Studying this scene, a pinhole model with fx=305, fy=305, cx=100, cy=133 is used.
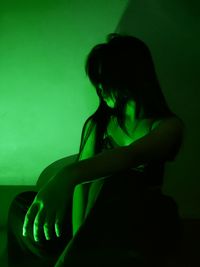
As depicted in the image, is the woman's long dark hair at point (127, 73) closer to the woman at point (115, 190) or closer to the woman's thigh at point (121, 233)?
the woman at point (115, 190)

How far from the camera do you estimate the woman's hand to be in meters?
0.46

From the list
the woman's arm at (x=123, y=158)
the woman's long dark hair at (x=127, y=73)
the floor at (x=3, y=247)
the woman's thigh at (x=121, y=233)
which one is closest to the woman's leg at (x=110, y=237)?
the woman's thigh at (x=121, y=233)

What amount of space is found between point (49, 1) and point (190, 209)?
40.2 inches

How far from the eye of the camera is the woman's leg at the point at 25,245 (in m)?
0.73

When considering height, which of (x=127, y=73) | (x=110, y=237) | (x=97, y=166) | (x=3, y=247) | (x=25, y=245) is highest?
(x=127, y=73)

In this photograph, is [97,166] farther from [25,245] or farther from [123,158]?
[25,245]

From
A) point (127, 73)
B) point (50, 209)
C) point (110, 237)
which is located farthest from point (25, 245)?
point (127, 73)

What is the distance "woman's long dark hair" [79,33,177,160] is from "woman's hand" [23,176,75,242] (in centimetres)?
38

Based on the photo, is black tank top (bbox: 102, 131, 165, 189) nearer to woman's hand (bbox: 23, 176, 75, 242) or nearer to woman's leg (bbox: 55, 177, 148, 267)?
woman's leg (bbox: 55, 177, 148, 267)

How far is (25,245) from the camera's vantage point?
75 cm

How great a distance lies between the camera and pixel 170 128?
656mm

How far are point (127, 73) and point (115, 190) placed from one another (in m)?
0.32

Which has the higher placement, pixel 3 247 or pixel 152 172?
pixel 152 172

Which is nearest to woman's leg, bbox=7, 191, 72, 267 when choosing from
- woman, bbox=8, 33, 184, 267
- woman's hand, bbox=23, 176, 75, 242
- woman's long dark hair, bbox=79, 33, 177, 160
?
woman, bbox=8, 33, 184, 267
